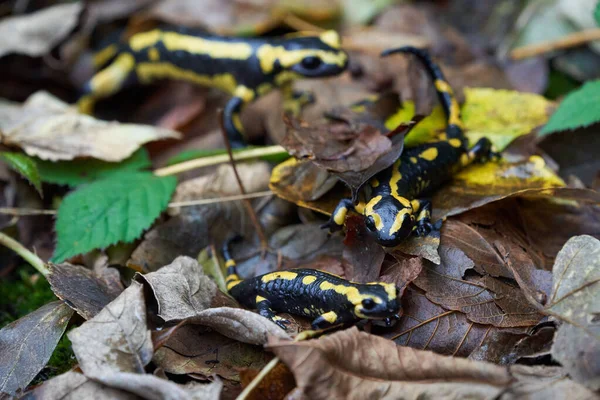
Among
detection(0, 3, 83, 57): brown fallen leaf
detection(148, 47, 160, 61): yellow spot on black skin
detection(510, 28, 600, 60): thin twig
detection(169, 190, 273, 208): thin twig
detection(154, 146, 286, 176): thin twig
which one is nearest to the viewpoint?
detection(169, 190, 273, 208): thin twig

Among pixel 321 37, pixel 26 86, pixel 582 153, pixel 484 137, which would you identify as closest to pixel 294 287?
pixel 484 137

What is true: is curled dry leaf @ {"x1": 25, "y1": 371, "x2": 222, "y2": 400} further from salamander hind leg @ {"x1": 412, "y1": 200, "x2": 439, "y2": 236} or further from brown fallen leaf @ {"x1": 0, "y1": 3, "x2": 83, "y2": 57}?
brown fallen leaf @ {"x1": 0, "y1": 3, "x2": 83, "y2": 57}

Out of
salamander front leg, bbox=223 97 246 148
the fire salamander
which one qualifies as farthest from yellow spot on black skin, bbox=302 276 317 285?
salamander front leg, bbox=223 97 246 148

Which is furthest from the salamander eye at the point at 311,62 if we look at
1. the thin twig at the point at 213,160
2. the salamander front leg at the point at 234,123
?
the thin twig at the point at 213,160

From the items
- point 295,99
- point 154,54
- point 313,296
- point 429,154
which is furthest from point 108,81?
point 313,296

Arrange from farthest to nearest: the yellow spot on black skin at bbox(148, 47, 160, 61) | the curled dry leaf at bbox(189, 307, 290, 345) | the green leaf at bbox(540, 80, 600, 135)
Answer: the yellow spot on black skin at bbox(148, 47, 160, 61), the green leaf at bbox(540, 80, 600, 135), the curled dry leaf at bbox(189, 307, 290, 345)

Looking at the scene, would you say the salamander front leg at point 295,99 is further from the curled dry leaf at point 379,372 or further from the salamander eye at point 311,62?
the curled dry leaf at point 379,372
